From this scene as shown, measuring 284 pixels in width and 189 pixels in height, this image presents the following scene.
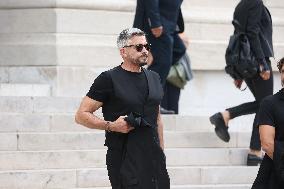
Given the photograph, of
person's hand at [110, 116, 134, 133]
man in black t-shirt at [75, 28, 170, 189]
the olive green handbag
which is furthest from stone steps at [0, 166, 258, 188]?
person's hand at [110, 116, 134, 133]

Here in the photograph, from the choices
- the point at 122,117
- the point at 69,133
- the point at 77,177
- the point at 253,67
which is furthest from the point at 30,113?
the point at 122,117

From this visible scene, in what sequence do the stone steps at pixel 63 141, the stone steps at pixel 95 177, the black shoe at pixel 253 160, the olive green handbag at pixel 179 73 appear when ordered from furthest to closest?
the olive green handbag at pixel 179 73 → the black shoe at pixel 253 160 → the stone steps at pixel 63 141 → the stone steps at pixel 95 177

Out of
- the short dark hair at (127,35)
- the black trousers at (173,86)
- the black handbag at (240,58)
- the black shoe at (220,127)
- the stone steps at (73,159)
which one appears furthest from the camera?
the black trousers at (173,86)

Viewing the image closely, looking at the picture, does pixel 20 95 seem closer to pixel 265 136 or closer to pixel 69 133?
pixel 69 133

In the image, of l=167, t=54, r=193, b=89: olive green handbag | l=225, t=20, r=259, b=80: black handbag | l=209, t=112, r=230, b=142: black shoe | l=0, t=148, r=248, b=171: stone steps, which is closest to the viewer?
Result: l=0, t=148, r=248, b=171: stone steps

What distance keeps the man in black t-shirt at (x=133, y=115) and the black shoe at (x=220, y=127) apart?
3.51 m

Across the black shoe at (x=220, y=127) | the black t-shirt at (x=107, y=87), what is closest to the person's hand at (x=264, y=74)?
the black shoe at (x=220, y=127)

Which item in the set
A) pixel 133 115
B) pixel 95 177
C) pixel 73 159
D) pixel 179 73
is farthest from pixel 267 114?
pixel 179 73

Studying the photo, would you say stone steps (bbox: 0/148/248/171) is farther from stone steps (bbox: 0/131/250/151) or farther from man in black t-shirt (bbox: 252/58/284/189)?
man in black t-shirt (bbox: 252/58/284/189)

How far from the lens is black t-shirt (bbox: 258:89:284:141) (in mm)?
6910

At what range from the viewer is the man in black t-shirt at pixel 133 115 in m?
7.01

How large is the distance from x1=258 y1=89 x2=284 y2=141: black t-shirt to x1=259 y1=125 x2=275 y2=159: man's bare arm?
0.03 m

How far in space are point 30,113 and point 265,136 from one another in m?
4.12

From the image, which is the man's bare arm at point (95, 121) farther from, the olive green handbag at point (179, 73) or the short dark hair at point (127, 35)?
the olive green handbag at point (179, 73)
